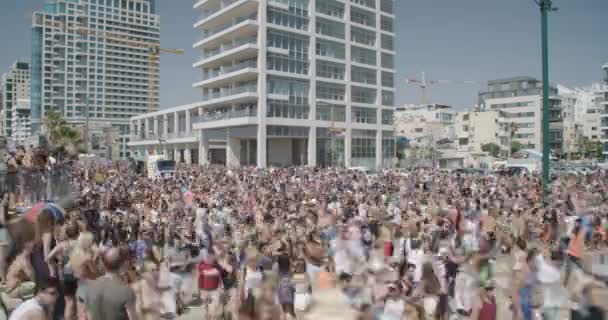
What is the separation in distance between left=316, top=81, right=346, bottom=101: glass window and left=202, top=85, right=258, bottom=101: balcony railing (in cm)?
819

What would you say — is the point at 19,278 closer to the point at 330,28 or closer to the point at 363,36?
the point at 330,28

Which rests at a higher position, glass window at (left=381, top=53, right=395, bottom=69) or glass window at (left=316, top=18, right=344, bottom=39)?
glass window at (left=316, top=18, right=344, bottom=39)

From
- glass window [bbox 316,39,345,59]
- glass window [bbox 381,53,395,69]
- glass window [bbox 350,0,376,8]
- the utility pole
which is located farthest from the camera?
glass window [bbox 381,53,395,69]

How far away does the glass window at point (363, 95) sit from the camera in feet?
197

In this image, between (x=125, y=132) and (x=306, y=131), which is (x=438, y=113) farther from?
(x=125, y=132)

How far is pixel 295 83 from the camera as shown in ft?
176

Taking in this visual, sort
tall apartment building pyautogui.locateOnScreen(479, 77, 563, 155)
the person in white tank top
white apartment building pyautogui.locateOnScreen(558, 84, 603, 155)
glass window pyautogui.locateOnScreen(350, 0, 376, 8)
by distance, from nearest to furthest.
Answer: the person in white tank top < glass window pyautogui.locateOnScreen(350, 0, 376, 8) < tall apartment building pyautogui.locateOnScreen(479, 77, 563, 155) < white apartment building pyautogui.locateOnScreen(558, 84, 603, 155)

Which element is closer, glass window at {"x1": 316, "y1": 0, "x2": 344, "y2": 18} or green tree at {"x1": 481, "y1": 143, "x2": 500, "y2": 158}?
glass window at {"x1": 316, "y1": 0, "x2": 344, "y2": 18}

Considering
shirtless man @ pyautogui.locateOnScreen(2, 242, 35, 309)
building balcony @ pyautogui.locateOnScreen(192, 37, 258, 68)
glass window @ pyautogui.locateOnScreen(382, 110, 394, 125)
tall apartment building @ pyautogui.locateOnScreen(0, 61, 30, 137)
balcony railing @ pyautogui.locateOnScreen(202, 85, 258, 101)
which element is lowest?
shirtless man @ pyautogui.locateOnScreen(2, 242, 35, 309)

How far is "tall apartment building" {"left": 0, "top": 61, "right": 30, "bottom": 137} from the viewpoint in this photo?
193125mm

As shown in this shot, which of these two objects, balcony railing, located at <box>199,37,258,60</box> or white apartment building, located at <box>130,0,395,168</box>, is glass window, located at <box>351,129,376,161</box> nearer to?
white apartment building, located at <box>130,0,395,168</box>

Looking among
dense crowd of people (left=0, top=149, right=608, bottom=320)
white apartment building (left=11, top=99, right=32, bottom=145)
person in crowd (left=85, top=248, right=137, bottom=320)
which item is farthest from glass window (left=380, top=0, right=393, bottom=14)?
white apartment building (left=11, top=99, right=32, bottom=145)

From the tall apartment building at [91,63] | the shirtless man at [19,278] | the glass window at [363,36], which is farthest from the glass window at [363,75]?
the tall apartment building at [91,63]

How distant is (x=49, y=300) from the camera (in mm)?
4961
